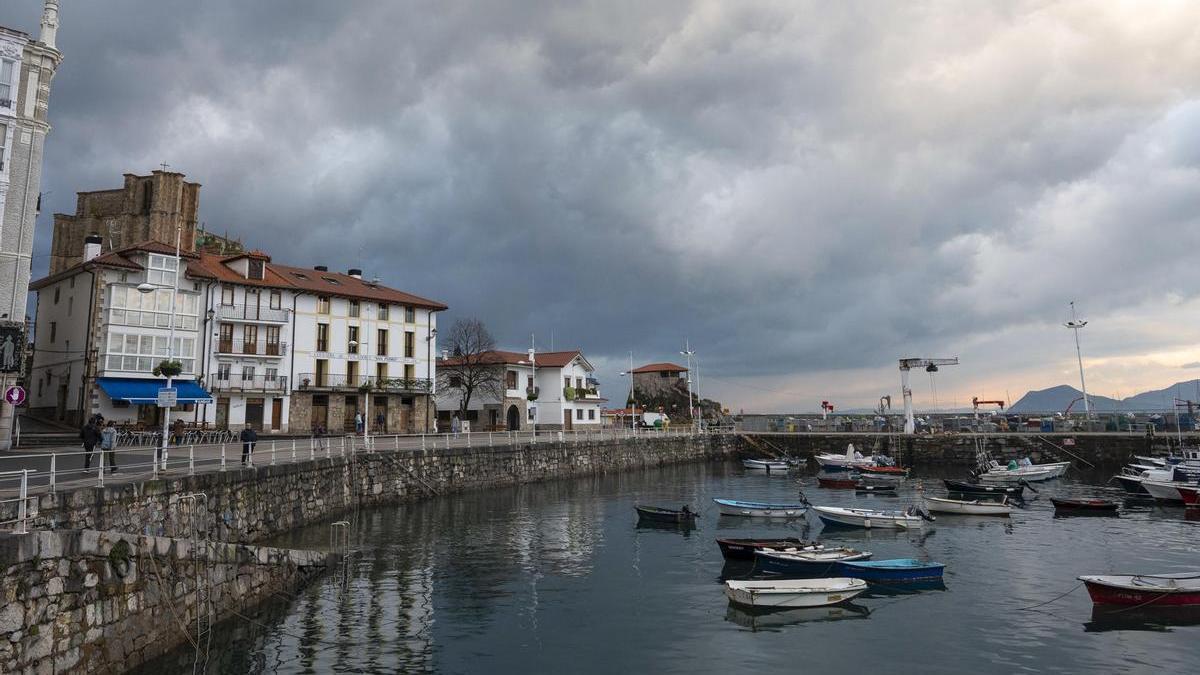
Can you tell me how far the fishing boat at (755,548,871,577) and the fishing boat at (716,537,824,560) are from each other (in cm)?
73

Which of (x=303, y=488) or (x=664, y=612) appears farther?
(x=303, y=488)

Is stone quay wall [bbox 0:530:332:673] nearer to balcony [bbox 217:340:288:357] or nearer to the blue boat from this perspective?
the blue boat

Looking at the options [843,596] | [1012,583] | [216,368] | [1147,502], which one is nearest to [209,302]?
[216,368]

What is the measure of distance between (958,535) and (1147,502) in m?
19.8

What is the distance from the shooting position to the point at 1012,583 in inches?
928

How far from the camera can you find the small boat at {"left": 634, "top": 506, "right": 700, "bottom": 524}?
117ft

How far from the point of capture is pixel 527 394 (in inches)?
3012

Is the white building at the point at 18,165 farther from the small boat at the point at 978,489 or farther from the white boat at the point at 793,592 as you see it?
the small boat at the point at 978,489

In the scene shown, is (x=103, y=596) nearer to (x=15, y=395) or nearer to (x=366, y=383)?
(x=15, y=395)

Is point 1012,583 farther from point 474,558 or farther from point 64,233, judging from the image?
point 64,233

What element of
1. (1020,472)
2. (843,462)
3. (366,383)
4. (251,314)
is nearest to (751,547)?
(1020,472)

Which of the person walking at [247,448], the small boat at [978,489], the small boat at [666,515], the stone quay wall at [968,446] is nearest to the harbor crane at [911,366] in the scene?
the stone quay wall at [968,446]

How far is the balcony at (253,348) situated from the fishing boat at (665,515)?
124ft

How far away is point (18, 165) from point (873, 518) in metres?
48.6
